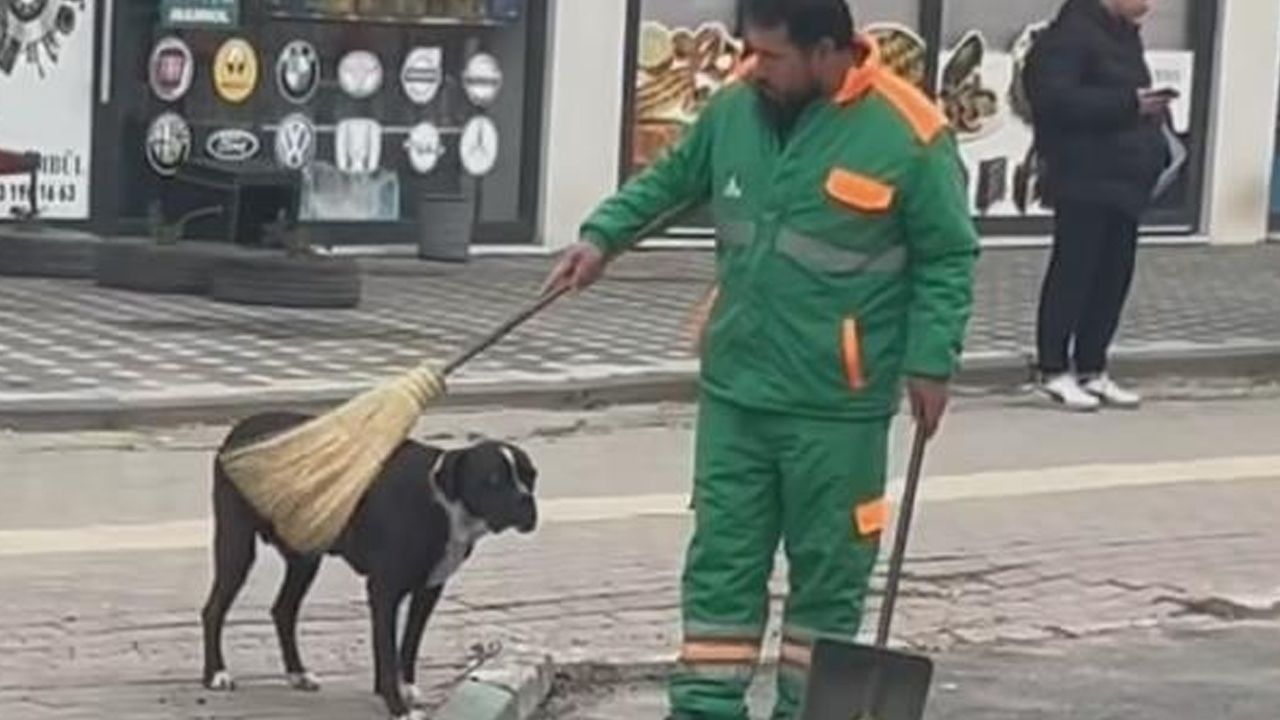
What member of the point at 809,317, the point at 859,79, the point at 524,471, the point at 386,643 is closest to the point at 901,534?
the point at 809,317

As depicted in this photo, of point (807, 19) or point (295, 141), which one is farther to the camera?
point (295, 141)

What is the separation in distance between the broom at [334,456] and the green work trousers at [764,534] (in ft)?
1.92

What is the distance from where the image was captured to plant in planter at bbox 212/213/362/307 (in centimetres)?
1591

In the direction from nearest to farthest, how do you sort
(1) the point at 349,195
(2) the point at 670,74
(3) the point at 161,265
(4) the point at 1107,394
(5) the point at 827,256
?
(5) the point at 827,256, (4) the point at 1107,394, (3) the point at 161,265, (1) the point at 349,195, (2) the point at 670,74

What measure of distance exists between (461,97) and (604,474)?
774cm

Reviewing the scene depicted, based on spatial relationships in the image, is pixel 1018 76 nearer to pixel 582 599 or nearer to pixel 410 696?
pixel 582 599

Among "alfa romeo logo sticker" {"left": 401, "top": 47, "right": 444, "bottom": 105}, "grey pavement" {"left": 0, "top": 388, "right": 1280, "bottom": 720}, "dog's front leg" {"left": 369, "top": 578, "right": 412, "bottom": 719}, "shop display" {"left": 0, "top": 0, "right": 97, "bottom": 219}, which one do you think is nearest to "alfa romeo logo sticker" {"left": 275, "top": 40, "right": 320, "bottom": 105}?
"alfa romeo logo sticker" {"left": 401, "top": 47, "right": 444, "bottom": 105}

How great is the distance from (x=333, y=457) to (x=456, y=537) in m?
0.37

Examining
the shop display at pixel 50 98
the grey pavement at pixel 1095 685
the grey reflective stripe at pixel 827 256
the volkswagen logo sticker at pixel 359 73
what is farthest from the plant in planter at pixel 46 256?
the grey reflective stripe at pixel 827 256

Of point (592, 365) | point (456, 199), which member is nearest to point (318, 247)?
point (456, 199)

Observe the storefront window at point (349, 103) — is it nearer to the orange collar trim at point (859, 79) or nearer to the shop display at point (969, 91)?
the shop display at point (969, 91)

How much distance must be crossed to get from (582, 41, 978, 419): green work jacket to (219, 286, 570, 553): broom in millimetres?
507

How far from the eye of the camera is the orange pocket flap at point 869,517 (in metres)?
7.13

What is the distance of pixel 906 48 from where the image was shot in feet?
68.9
